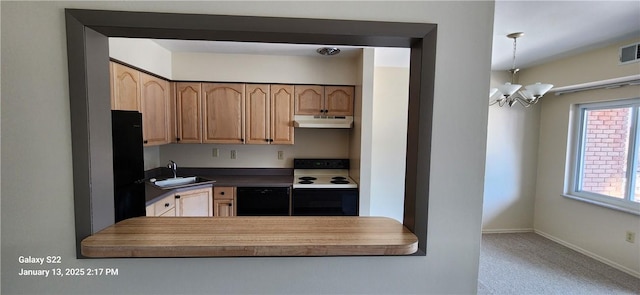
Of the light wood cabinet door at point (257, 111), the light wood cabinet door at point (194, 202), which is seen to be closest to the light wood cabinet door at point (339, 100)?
the light wood cabinet door at point (257, 111)

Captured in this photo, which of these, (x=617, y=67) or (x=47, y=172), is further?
(x=617, y=67)

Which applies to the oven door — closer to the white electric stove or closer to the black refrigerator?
the white electric stove

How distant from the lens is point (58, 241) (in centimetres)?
106

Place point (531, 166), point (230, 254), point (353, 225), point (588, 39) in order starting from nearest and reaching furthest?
point (230, 254), point (353, 225), point (588, 39), point (531, 166)

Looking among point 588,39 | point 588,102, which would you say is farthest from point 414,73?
point 588,102

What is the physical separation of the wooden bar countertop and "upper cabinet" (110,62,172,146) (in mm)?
1579

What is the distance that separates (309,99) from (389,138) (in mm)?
1259

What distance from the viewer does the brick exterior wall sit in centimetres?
301

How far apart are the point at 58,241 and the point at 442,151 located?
161 cm

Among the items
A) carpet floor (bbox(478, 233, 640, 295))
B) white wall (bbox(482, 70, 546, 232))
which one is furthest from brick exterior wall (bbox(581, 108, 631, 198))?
carpet floor (bbox(478, 233, 640, 295))

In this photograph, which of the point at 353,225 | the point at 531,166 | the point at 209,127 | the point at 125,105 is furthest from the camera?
the point at 531,166

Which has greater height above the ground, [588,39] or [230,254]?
[588,39]

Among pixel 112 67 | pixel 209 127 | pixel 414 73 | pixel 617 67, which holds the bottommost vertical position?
pixel 209 127

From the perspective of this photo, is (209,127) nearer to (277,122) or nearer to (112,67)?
(277,122)
